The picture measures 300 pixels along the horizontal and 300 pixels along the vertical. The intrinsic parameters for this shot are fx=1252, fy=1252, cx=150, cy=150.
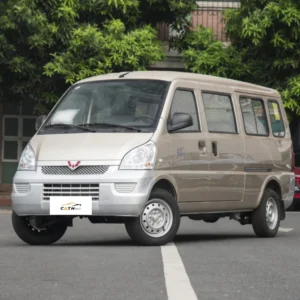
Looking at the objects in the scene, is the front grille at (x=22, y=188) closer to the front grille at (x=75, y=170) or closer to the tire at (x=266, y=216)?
the front grille at (x=75, y=170)

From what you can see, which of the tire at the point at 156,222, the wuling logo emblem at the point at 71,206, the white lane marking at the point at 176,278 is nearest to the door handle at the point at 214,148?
the tire at the point at 156,222

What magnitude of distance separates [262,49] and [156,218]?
14.0 m

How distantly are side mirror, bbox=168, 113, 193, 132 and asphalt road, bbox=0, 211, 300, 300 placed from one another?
50.1 inches

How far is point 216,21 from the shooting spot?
96.5ft

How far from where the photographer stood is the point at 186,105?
14.3 meters

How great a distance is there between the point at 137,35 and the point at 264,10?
269 centimetres

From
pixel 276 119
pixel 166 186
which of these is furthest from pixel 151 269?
pixel 276 119

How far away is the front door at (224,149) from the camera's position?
14.5 m

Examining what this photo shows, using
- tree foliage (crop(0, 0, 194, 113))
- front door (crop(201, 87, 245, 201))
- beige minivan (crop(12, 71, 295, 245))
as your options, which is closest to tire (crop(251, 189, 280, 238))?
beige minivan (crop(12, 71, 295, 245))

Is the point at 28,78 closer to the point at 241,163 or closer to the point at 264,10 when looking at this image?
the point at 264,10

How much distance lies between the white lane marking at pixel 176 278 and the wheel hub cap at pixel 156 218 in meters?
0.72

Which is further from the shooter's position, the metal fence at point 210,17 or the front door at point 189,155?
the metal fence at point 210,17

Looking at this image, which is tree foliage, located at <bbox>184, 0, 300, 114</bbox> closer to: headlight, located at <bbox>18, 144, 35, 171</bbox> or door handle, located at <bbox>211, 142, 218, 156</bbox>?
door handle, located at <bbox>211, 142, 218, 156</bbox>

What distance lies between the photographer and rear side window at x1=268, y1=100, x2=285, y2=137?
16.4 m
